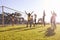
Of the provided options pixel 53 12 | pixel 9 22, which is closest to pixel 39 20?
pixel 9 22

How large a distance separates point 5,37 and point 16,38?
0.81 metres

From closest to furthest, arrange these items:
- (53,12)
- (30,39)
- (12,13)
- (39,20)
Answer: (30,39), (53,12), (12,13), (39,20)

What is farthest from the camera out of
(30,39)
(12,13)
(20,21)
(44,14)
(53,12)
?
(20,21)

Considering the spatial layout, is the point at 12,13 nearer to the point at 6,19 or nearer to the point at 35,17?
the point at 6,19

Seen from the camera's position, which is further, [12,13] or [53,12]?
[12,13]

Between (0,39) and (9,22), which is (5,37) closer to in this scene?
(0,39)

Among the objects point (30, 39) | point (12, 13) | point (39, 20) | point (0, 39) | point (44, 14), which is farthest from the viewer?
point (39, 20)

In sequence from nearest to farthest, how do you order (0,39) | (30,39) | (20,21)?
1. (0,39)
2. (30,39)
3. (20,21)

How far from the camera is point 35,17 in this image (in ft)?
92.6

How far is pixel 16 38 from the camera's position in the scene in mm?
13383

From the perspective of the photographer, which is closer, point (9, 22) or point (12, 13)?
point (12, 13)

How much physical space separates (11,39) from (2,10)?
368 inches

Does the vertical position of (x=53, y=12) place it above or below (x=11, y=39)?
above

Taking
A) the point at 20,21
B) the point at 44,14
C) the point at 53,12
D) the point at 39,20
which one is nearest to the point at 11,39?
the point at 53,12
